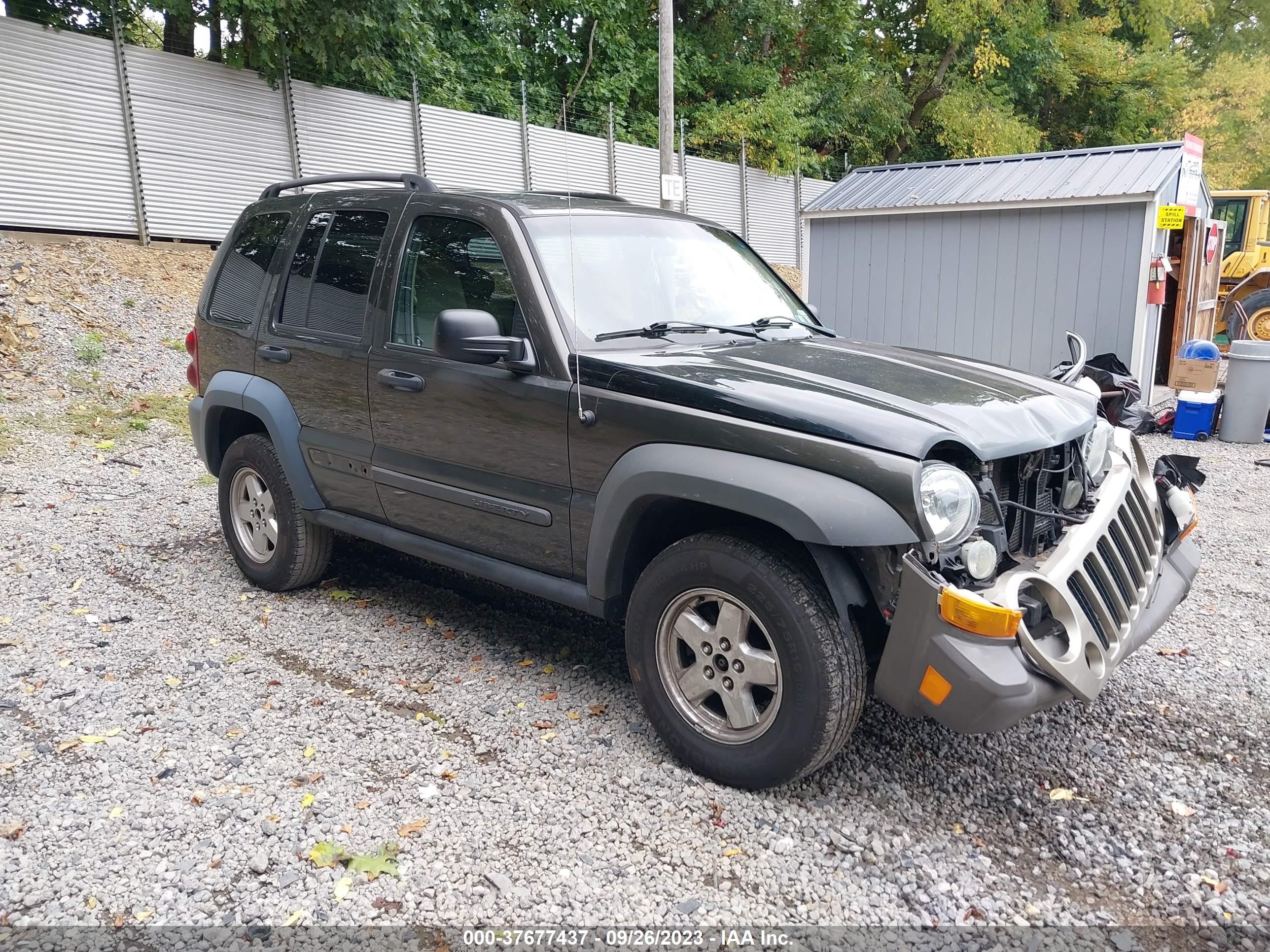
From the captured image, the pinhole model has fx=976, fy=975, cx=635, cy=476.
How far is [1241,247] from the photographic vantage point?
18.0 metres

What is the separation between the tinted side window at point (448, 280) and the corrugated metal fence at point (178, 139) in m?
4.72

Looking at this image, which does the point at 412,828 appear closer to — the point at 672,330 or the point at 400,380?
the point at 400,380

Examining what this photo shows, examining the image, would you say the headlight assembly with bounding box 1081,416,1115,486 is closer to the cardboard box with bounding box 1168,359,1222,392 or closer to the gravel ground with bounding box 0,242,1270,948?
the gravel ground with bounding box 0,242,1270,948

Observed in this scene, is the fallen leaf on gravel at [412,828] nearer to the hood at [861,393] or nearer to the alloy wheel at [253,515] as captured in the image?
the hood at [861,393]

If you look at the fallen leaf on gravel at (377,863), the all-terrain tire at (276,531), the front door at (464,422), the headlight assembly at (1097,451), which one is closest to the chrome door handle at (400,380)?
the front door at (464,422)

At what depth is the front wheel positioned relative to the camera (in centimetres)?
297

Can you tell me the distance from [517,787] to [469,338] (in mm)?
1573

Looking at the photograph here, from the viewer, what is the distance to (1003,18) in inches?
986

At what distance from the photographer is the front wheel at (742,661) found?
2.97 metres

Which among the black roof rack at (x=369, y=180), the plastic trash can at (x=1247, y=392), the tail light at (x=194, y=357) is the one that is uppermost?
the black roof rack at (x=369, y=180)

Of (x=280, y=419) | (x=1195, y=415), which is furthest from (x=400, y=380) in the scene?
(x=1195, y=415)

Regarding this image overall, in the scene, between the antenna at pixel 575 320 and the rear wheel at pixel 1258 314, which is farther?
the rear wheel at pixel 1258 314

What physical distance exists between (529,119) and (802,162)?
7.07m

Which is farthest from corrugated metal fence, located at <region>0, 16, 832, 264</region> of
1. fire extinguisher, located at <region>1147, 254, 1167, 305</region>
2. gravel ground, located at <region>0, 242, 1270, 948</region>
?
fire extinguisher, located at <region>1147, 254, 1167, 305</region>
